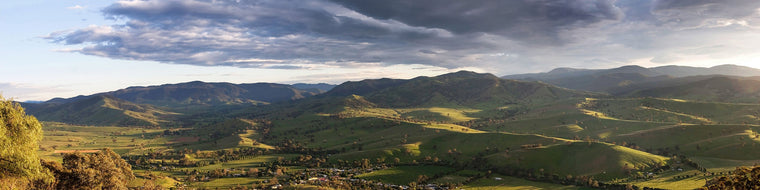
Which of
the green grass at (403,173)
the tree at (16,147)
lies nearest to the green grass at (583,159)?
the green grass at (403,173)

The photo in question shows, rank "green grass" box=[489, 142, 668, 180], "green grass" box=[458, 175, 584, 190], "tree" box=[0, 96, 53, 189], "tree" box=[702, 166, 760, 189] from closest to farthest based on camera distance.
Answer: "tree" box=[702, 166, 760, 189], "tree" box=[0, 96, 53, 189], "green grass" box=[458, 175, 584, 190], "green grass" box=[489, 142, 668, 180]

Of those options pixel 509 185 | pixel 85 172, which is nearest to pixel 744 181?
pixel 509 185

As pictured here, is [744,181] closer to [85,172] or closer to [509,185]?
[509,185]

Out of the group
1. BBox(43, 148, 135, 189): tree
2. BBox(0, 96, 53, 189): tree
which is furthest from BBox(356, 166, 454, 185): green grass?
BBox(0, 96, 53, 189): tree

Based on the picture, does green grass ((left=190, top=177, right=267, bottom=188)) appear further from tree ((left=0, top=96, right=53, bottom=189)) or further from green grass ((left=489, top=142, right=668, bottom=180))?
green grass ((left=489, top=142, right=668, bottom=180))

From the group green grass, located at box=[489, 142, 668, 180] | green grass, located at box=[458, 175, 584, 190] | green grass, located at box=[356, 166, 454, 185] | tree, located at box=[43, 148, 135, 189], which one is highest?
tree, located at box=[43, 148, 135, 189]

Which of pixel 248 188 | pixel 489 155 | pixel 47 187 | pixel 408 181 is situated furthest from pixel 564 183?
pixel 47 187

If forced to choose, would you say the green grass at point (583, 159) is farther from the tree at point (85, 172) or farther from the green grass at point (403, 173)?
the tree at point (85, 172)
